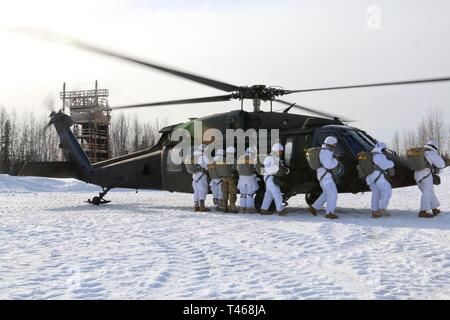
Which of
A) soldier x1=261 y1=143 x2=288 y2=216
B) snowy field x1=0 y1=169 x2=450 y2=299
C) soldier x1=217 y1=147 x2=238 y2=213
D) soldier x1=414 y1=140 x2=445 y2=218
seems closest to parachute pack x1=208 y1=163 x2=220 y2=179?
soldier x1=217 y1=147 x2=238 y2=213

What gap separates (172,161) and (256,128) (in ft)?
9.23

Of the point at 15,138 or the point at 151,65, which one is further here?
the point at 15,138

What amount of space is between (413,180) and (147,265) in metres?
7.27

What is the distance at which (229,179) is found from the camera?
38.7 ft

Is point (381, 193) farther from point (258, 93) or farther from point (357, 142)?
point (258, 93)

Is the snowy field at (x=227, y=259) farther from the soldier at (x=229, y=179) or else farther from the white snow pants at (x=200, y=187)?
the white snow pants at (x=200, y=187)

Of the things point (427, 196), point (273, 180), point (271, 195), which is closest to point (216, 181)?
point (271, 195)

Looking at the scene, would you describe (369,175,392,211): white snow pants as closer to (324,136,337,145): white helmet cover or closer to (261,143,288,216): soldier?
(324,136,337,145): white helmet cover

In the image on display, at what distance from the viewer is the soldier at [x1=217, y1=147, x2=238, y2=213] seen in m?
11.7
